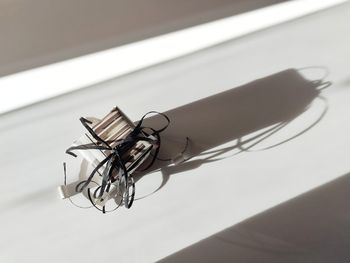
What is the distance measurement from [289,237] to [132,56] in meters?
0.57

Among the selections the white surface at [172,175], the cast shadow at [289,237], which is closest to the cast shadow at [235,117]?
the white surface at [172,175]

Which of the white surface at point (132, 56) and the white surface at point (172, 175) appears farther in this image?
the white surface at point (132, 56)

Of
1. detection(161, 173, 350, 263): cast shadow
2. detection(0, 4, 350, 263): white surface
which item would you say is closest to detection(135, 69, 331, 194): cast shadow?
detection(0, 4, 350, 263): white surface

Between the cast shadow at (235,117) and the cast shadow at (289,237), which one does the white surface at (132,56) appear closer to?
the cast shadow at (235,117)

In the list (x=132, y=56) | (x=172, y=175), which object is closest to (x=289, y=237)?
(x=172, y=175)

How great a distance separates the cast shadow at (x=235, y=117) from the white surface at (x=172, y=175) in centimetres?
1

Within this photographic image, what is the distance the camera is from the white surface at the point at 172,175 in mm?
889

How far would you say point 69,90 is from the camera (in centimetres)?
111

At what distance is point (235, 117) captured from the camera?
106 cm

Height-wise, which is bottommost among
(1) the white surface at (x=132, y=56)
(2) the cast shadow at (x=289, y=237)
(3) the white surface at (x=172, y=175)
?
(2) the cast shadow at (x=289, y=237)

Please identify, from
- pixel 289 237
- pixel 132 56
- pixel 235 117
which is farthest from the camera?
pixel 132 56

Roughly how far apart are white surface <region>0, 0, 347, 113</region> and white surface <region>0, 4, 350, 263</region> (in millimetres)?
30

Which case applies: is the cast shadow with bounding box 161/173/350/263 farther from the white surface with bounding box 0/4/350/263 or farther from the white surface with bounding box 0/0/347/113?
the white surface with bounding box 0/0/347/113

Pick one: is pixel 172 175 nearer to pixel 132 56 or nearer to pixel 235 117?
pixel 235 117
